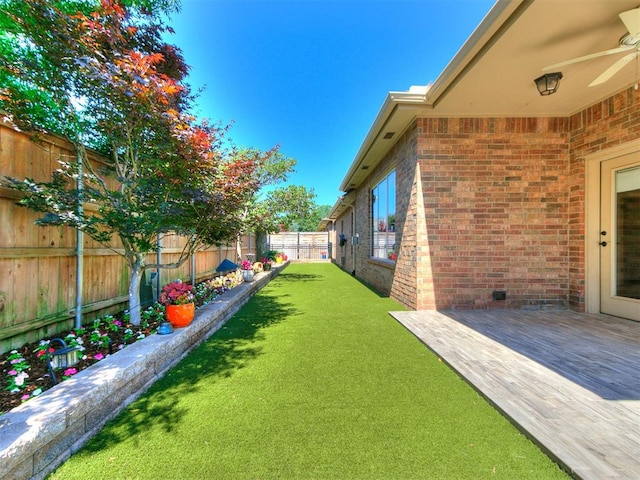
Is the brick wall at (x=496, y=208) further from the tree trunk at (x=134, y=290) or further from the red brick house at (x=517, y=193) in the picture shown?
the tree trunk at (x=134, y=290)

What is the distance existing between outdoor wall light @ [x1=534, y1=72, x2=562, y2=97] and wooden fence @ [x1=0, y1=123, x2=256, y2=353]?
5.36 m

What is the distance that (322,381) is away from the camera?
243 cm

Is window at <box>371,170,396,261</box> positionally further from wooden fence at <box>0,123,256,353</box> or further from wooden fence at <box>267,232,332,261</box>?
wooden fence at <box>267,232,332,261</box>

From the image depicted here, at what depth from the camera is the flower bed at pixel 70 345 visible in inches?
74.4

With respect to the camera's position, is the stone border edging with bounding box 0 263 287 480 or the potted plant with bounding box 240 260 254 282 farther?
the potted plant with bounding box 240 260 254 282

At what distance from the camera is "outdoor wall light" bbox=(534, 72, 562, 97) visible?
3430 mm

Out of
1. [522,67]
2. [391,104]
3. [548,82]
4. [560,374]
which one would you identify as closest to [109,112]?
[391,104]

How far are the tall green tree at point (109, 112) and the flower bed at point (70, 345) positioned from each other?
0.83 feet

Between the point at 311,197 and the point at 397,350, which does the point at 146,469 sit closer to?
the point at 397,350

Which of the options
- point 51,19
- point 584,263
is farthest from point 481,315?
point 51,19

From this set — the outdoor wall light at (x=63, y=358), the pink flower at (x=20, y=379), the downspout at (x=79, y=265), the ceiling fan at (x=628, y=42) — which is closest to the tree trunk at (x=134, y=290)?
the downspout at (x=79, y=265)

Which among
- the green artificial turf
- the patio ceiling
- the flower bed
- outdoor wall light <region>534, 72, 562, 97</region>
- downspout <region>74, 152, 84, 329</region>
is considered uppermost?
the patio ceiling

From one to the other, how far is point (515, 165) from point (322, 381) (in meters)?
4.54

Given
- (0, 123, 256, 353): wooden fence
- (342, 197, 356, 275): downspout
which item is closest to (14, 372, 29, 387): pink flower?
(0, 123, 256, 353): wooden fence
